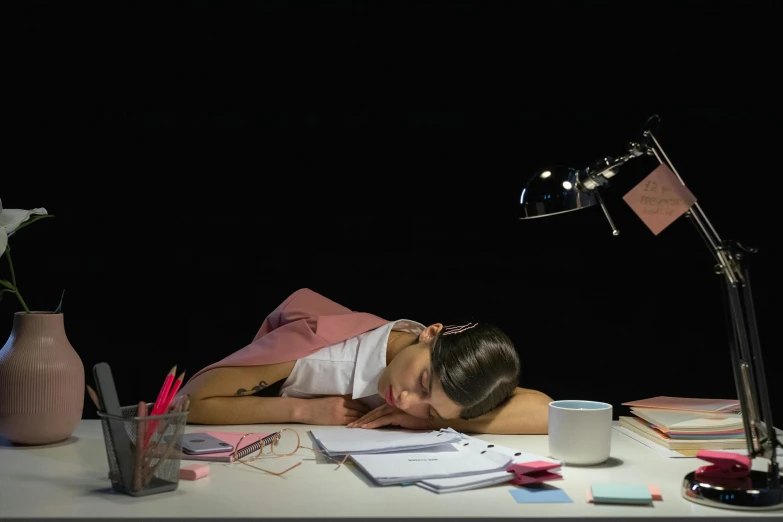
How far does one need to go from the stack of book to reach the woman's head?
0.31m

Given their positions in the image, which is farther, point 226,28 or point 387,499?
point 226,28

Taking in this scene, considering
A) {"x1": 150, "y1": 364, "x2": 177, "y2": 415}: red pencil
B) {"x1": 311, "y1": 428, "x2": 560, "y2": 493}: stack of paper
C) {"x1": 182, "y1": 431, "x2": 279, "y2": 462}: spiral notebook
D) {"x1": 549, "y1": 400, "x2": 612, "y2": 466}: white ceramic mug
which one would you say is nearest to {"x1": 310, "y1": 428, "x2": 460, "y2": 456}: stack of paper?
{"x1": 311, "y1": 428, "x2": 560, "y2": 493}: stack of paper

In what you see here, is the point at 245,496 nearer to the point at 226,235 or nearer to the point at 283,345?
the point at 283,345

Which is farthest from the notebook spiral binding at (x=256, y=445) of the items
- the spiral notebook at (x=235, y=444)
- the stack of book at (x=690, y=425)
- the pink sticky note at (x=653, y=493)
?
the stack of book at (x=690, y=425)

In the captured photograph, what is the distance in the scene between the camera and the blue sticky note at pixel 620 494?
4.59 feet

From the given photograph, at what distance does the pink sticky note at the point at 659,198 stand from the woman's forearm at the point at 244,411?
97cm

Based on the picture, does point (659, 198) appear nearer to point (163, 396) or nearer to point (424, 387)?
point (424, 387)

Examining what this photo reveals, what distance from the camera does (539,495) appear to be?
57.1 inches

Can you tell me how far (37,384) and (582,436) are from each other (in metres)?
1.06

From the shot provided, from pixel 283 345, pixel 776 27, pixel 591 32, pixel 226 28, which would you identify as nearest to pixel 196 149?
pixel 226 28

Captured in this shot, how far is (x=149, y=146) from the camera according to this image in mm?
2939

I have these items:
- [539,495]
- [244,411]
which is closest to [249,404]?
[244,411]

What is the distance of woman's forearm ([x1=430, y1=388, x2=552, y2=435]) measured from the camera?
204 centimetres

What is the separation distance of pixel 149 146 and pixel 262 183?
384 millimetres
